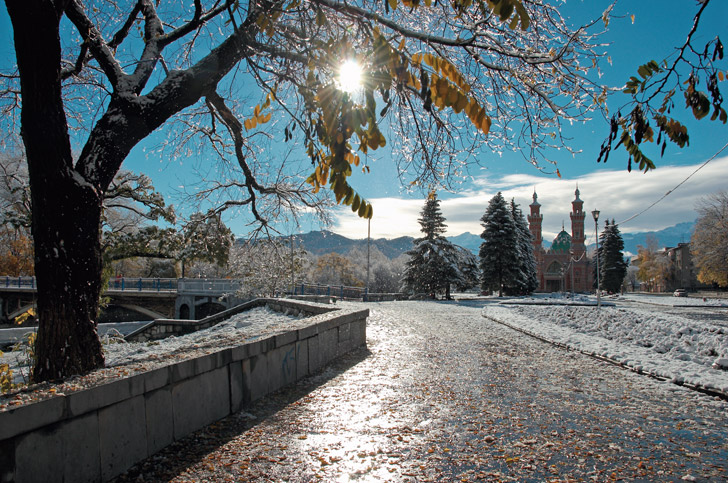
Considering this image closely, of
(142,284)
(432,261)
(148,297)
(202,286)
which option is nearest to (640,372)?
(432,261)

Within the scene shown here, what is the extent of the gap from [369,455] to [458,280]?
3280 centimetres

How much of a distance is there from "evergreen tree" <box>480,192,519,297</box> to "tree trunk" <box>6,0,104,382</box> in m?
40.3

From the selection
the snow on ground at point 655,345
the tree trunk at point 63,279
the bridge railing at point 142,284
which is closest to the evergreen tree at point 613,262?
the snow on ground at point 655,345

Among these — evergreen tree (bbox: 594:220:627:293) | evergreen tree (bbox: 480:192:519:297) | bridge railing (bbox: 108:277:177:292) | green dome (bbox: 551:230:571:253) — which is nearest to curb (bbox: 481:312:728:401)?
evergreen tree (bbox: 480:192:519:297)

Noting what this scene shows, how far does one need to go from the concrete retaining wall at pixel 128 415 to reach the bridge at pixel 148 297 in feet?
129

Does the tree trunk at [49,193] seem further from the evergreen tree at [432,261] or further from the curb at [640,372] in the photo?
the evergreen tree at [432,261]

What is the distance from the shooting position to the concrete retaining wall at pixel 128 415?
8.13 ft

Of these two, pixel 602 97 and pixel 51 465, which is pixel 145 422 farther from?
pixel 602 97

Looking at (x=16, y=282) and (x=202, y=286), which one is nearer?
(x=16, y=282)

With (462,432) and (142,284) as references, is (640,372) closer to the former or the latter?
(462,432)

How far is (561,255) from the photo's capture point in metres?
80.4

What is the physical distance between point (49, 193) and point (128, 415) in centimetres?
245

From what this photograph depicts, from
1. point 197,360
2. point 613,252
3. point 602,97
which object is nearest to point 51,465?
point 197,360

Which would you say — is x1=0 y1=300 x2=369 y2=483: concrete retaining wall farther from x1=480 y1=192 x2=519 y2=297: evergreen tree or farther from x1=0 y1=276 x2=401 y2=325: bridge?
x1=480 y1=192 x2=519 y2=297: evergreen tree
